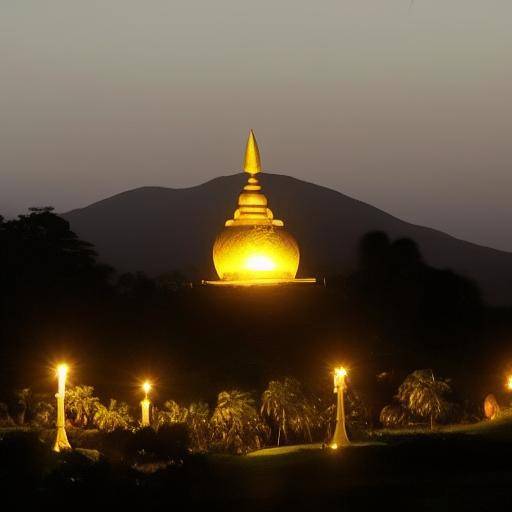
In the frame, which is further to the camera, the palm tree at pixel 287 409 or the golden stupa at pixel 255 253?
the golden stupa at pixel 255 253

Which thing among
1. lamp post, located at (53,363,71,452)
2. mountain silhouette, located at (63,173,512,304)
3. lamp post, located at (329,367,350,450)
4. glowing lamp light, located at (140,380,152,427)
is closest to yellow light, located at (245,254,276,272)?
glowing lamp light, located at (140,380,152,427)

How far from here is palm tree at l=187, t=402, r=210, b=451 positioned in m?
24.1

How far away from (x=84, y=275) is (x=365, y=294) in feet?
20.8

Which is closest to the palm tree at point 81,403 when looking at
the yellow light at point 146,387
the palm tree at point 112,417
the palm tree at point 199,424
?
the palm tree at point 112,417

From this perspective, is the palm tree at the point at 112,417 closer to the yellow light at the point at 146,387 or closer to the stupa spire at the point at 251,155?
the yellow light at the point at 146,387

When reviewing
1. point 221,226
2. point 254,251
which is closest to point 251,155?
point 254,251

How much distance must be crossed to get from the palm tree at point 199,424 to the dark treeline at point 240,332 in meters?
0.56

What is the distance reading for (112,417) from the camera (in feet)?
81.1

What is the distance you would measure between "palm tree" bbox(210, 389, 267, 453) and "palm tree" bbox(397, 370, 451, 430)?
3.02 m

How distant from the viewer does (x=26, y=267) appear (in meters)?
30.6

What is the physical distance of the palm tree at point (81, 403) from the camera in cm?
2484

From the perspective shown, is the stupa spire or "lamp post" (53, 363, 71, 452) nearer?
"lamp post" (53, 363, 71, 452)

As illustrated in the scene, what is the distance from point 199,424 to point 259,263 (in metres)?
7.15

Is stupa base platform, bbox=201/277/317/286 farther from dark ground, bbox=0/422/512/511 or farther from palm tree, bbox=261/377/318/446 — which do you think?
dark ground, bbox=0/422/512/511
